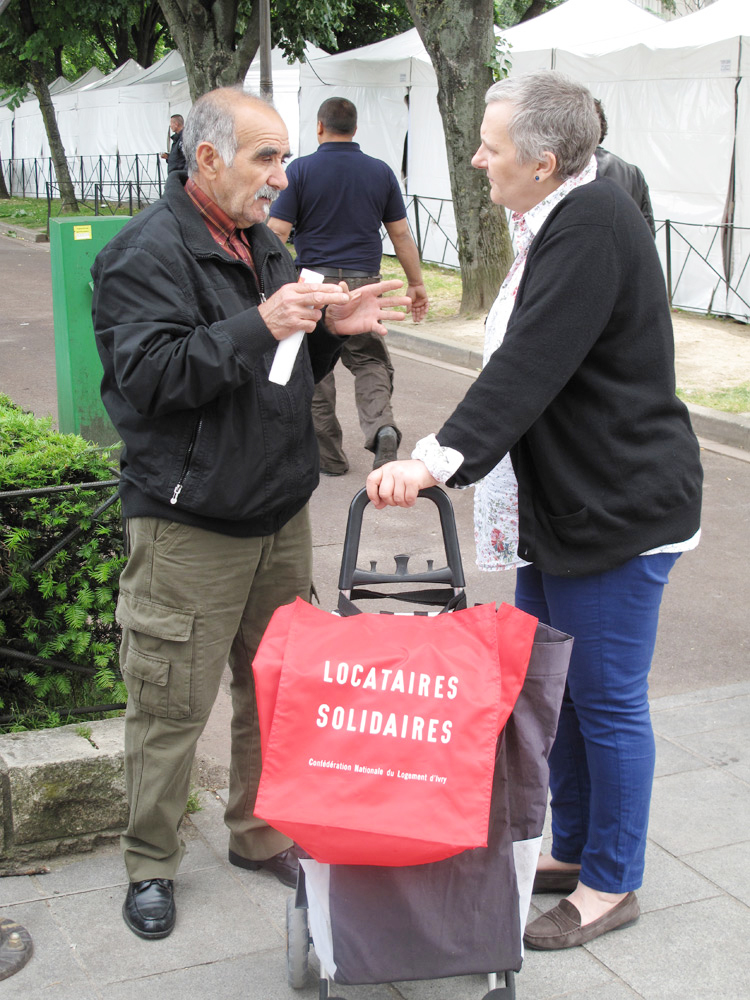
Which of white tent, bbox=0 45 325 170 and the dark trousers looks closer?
the dark trousers

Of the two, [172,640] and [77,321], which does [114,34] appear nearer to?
[77,321]

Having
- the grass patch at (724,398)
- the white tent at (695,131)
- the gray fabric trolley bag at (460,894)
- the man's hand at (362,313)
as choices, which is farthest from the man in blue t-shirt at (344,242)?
the white tent at (695,131)

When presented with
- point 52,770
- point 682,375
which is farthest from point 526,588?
point 682,375

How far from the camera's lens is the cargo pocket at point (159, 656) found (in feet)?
8.25

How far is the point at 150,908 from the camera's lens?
263 centimetres

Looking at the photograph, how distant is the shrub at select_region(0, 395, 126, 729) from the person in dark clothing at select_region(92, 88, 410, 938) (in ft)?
1.89

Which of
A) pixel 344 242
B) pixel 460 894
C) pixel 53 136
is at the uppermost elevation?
pixel 53 136

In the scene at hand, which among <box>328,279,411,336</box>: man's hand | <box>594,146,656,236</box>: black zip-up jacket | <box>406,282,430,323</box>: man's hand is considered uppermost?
<box>594,146,656,236</box>: black zip-up jacket

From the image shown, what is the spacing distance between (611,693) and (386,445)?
4136 millimetres

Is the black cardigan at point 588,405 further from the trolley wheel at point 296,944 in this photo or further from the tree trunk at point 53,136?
the tree trunk at point 53,136

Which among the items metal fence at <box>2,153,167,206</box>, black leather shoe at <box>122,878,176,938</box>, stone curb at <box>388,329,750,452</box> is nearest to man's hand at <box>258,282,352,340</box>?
black leather shoe at <box>122,878,176,938</box>

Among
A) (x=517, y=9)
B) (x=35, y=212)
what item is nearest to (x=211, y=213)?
(x=35, y=212)

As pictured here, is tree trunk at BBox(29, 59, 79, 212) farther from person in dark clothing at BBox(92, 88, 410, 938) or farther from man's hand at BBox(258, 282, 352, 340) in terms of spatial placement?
man's hand at BBox(258, 282, 352, 340)

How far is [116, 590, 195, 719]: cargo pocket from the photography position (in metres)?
2.51
